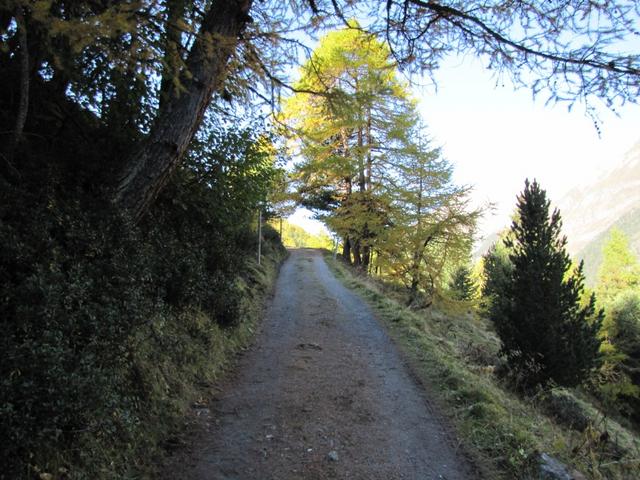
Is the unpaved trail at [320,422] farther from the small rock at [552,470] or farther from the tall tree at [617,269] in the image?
the tall tree at [617,269]

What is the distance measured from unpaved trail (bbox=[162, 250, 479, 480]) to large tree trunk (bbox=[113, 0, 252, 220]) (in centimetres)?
264

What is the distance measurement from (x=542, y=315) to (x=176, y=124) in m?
12.2

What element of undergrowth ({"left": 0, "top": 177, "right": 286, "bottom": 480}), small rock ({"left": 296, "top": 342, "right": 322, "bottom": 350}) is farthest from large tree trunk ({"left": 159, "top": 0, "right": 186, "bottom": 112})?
small rock ({"left": 296, "top": 342, "right": 322, "bottom": 350})

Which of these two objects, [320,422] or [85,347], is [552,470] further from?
[85,347]

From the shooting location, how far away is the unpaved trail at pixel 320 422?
148 inches

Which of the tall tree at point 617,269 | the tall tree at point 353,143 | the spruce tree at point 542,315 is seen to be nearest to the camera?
the spruce tree at point 542,315

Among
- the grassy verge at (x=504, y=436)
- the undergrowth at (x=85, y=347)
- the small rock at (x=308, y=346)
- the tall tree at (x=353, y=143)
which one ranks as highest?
the tall tree at (x=353, y=143)

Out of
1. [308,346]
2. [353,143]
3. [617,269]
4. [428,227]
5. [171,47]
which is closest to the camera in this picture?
[171,47]

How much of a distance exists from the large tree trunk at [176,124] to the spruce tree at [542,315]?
11.1 meters

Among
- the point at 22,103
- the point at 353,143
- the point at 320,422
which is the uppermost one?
the point at 353,143

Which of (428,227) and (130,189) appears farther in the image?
(428,227)

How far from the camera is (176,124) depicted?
439 centimetres

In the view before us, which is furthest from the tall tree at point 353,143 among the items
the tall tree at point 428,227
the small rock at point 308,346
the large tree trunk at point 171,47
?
the large tree trunk at point 171,47

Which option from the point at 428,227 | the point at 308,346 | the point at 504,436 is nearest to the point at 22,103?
the point at 308,346
